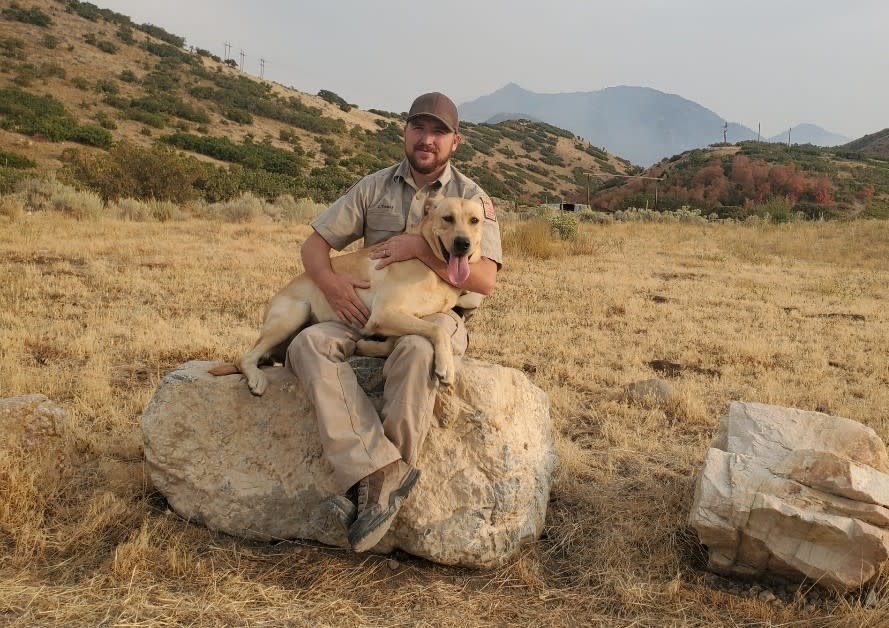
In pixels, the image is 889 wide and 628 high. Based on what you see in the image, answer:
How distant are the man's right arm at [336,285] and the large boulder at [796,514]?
188 centimetres

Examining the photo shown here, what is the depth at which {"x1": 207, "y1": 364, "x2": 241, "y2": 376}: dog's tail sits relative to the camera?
3215 millimetres

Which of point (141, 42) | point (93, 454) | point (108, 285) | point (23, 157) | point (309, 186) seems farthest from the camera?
point (141, 42)

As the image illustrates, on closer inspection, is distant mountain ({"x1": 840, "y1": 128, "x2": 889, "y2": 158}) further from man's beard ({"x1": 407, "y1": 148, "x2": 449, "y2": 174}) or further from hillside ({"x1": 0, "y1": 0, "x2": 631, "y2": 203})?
man's beard ({"x1": 407, "y1": 148, "x2": 449, "y2": 174})

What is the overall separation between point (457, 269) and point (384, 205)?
32.8 inches

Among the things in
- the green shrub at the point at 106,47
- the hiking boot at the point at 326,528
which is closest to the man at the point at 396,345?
the hiking boot at the point at 326,528

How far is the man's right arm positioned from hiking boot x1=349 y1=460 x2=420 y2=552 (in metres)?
0.83

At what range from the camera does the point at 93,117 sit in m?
26.3

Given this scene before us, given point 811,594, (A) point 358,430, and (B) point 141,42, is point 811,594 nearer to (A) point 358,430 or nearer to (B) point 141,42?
(A) point 358,430

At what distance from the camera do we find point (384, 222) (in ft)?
12.2

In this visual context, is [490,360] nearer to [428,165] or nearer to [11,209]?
[428,165]

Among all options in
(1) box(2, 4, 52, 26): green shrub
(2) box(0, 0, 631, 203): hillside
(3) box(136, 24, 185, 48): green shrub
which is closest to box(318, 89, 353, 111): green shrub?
(2) box(0, 0, 631, 203): hillside

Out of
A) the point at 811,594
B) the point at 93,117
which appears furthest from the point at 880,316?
the point at 93,117

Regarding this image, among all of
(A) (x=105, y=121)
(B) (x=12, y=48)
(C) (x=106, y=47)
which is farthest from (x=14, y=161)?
(C) (x=106, y=47)

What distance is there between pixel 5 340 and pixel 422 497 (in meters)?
4.36
